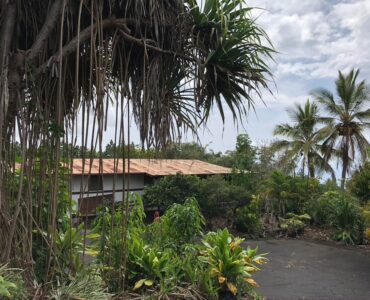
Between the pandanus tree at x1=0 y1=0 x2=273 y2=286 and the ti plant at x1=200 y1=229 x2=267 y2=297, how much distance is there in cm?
193

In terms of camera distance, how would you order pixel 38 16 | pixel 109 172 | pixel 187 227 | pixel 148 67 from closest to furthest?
pixel 38 16 → pixel 148 67 → pixel 187 227 → pixel 109 172

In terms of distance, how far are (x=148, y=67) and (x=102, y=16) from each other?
74cm

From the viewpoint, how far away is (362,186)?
14.0 m

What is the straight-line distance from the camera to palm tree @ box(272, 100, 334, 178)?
2664 centimetres

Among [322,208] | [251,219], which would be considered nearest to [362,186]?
[322,208]

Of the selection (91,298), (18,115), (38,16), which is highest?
(38,16)

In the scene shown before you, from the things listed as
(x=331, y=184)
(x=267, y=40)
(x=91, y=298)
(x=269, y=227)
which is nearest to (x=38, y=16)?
(x=267, y=40)

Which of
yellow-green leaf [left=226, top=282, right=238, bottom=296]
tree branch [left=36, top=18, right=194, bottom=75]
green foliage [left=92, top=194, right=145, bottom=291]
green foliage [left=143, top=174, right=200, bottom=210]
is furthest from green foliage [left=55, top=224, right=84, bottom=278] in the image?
green foliage [left=143, top=174, right=200, bottom=210]

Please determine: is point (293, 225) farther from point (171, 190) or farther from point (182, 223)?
point (182, 223)

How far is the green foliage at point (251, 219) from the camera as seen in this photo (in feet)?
50.8

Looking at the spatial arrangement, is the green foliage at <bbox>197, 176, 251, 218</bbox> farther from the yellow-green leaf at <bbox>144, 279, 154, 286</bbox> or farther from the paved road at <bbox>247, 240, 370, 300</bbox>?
the yellow-green leaf at <bbox>144, 279, 154, 286</bbox>

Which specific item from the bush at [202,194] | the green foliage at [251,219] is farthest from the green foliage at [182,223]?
the green foliage at [251,219]

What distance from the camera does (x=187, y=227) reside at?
20.0 ft

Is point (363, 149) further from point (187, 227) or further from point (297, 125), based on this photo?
point (187, 227)
